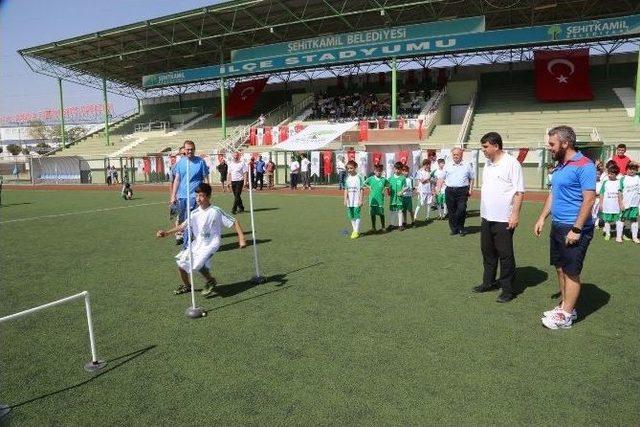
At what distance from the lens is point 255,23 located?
3238cm

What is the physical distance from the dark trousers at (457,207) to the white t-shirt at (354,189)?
80.1 inches

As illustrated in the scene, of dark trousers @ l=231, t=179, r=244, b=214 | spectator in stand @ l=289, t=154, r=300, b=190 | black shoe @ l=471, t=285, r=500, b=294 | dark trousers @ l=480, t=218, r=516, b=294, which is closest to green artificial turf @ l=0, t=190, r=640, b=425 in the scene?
black shoe @ l=471, t=285, r=500, b=294

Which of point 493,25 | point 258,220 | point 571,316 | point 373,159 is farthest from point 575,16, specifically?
point 571,316

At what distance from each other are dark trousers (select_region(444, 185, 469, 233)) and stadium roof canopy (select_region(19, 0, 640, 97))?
17.9 meters

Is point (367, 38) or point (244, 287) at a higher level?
point (367, 38)

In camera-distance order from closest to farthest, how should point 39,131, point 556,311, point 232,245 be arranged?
point 556,311, point 232,245, point 39,131

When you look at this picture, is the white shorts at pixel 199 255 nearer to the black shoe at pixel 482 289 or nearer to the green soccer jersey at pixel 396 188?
the black shoe at pixel 482 289

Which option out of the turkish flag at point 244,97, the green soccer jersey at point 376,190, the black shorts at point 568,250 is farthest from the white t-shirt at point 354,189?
the turkish flag at point 244,97

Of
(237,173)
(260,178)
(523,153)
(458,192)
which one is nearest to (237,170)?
(237,173)

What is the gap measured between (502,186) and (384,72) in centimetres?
3393

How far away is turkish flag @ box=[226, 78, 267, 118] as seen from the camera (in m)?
40.5

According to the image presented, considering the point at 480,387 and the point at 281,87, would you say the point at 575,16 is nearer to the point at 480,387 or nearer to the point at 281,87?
the point at 281,87

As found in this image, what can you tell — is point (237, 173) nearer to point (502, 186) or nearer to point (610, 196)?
point (610, 196)

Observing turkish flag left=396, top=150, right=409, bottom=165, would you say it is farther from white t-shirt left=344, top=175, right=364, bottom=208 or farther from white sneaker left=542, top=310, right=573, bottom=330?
white sneaker left=542, top=310, right=573, bottom=330
